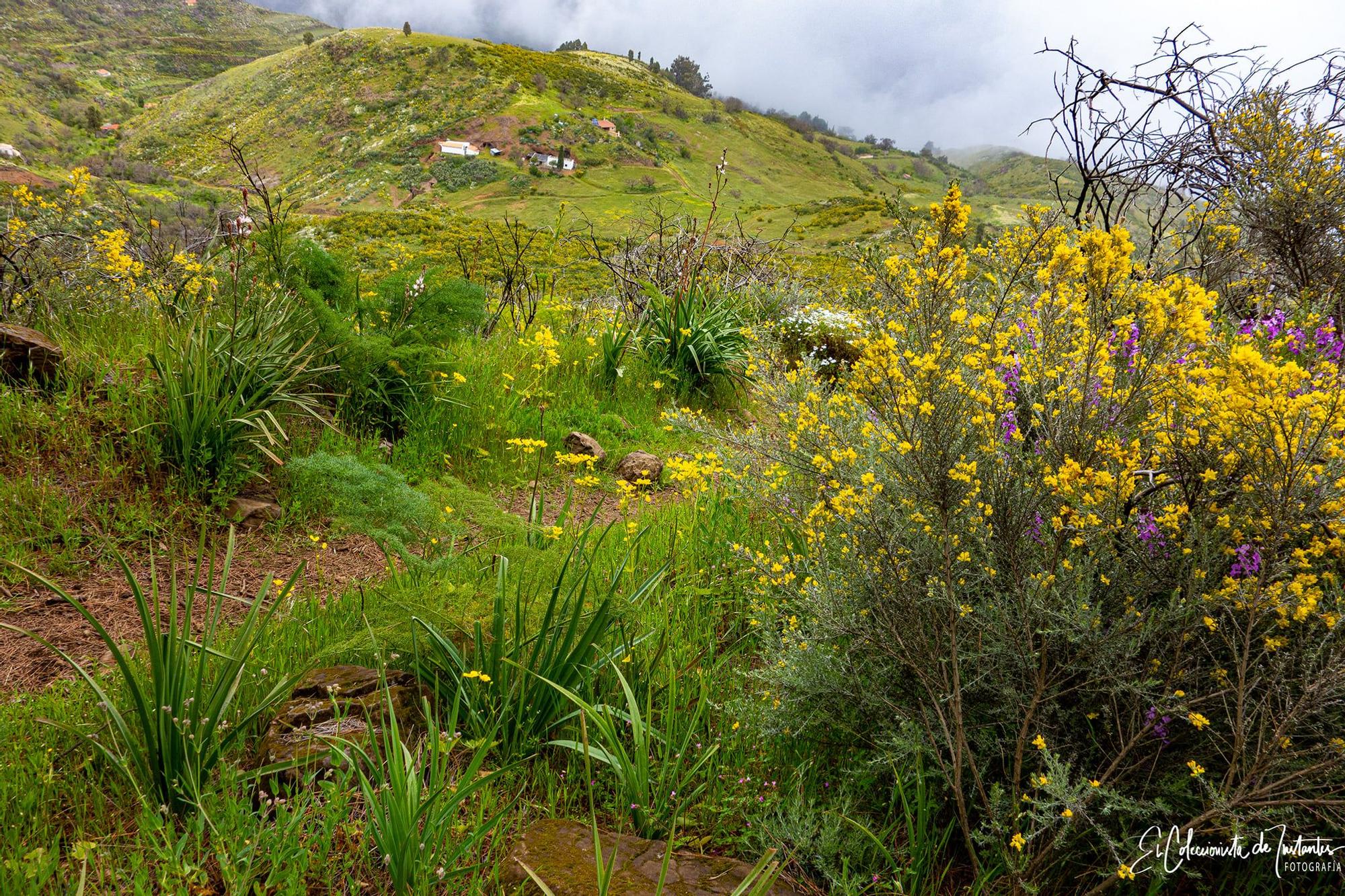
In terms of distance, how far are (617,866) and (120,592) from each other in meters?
2.51

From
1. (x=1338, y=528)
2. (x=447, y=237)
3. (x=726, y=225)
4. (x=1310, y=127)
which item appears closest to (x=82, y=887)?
(x=1338, y=528)

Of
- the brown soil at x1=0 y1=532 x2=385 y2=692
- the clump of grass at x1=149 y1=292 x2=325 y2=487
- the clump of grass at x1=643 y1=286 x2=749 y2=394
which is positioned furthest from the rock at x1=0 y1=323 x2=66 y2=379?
the clump of grass at x1=643 y1=286 x2=749 y2=394

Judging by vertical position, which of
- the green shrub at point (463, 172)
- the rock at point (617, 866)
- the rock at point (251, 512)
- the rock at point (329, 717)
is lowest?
the rock at point (617, 866)

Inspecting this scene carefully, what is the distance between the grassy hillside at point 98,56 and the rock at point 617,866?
48931 millimetres

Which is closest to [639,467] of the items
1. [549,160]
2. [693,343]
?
[693,343]

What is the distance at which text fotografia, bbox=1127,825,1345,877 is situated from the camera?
1.43 metres

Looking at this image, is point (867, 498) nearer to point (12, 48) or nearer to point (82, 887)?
point (82, 887)

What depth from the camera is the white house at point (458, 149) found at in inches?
2347

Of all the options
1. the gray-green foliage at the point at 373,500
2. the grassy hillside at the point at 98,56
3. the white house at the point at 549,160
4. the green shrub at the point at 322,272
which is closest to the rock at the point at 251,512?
the gray-green foliage at the point at 373,500

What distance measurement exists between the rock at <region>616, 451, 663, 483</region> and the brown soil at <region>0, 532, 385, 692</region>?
1842 millimetres

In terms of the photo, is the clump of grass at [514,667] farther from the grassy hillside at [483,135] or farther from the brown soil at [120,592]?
the grassy hillside at [483,135]

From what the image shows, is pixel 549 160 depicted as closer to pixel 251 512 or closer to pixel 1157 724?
pixel 251 512

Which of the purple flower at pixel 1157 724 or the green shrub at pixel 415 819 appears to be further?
the purple flower at pixel 1157 724

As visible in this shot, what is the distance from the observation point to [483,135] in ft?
210
